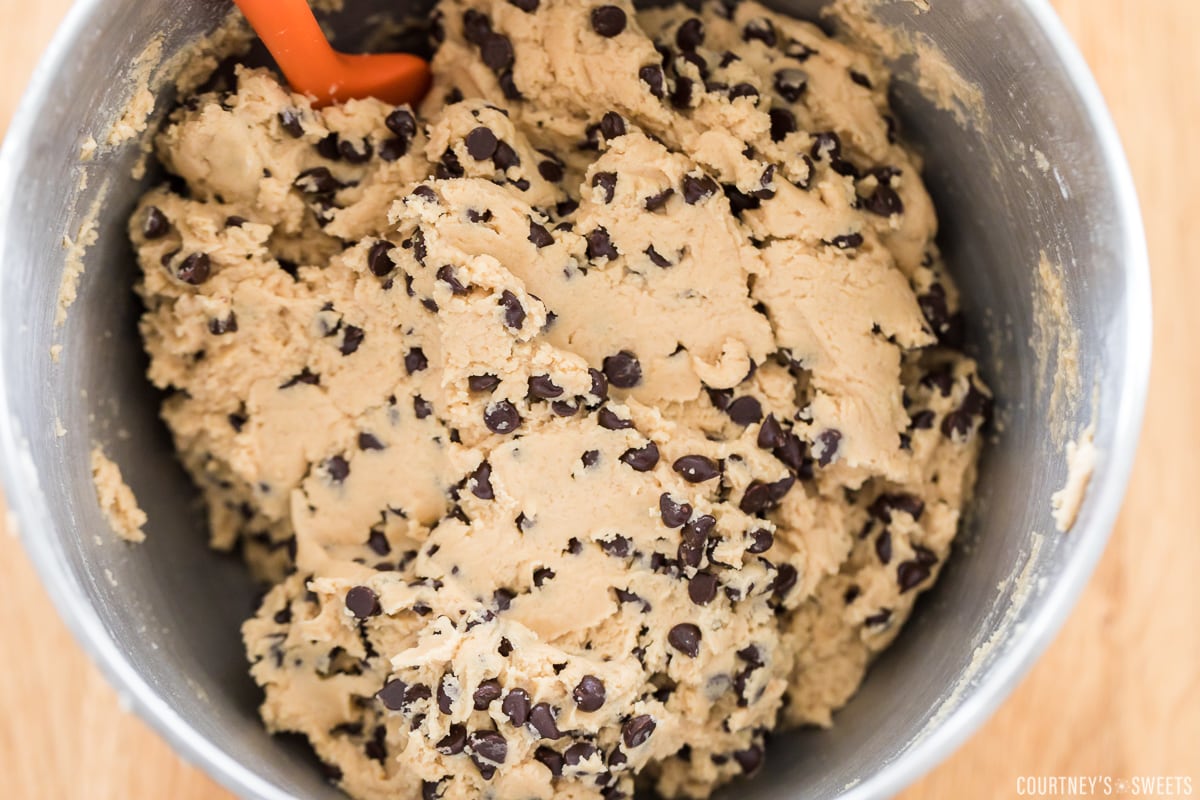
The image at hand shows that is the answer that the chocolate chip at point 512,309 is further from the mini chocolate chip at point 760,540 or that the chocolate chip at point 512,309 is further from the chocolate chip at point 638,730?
the chocolate chip at point 638,730

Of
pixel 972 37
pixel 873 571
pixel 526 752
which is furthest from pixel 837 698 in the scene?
pixel 972 37

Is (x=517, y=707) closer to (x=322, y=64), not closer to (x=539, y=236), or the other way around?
(x=539, y=236)

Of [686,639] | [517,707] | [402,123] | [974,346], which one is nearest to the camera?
[517,707]

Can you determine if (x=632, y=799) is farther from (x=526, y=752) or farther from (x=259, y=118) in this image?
(x=259, y=118)

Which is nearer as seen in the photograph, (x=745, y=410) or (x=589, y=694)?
(x=589, y=694)

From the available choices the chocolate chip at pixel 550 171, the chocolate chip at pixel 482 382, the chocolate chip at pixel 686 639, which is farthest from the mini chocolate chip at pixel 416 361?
the chocolate chip at pixel 686 639

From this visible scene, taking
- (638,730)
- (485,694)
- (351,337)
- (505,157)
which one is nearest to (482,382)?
(351,337)

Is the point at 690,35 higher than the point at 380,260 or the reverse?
higher
